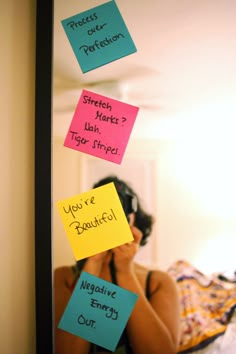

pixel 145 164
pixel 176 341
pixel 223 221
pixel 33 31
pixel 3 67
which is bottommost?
pixel 176 341

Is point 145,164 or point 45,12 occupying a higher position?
point 45,12

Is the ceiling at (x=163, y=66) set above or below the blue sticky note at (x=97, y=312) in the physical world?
above

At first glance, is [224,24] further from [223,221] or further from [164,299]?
[164,299]

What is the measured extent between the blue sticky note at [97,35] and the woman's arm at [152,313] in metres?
0.44

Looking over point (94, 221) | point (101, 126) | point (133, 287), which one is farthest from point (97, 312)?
point (101, 126)

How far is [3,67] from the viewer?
634 mm

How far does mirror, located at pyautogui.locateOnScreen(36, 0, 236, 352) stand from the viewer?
1.99 ft

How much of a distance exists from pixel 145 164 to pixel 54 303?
0.41 m

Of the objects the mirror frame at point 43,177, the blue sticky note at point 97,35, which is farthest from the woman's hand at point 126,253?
the blue sticky note at point 97,35

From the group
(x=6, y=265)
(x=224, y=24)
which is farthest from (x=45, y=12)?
(x=6, y=265)

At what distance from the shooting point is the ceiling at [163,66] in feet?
1.99

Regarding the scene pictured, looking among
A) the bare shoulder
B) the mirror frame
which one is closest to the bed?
the bare shoulder

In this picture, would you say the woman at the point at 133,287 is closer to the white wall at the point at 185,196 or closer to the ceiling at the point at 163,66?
the white wall at the point at 185,196

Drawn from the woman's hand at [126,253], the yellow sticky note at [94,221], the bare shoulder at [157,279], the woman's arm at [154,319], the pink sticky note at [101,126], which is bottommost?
the woman's arm at [154,319]
